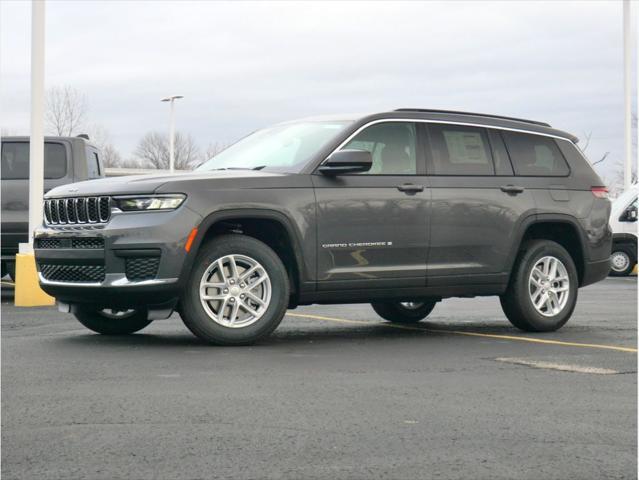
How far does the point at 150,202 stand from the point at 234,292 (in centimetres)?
92

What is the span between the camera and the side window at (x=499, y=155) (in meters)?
9.62

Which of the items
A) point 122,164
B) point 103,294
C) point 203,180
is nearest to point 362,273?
point 203,180

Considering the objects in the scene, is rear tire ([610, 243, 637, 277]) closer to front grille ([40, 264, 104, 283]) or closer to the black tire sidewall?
the black tire sidewall

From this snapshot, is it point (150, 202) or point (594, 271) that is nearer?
point (150, 202)

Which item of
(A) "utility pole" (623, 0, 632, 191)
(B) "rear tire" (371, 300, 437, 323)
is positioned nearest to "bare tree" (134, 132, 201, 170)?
(A) "utility pole" (623, 0, 632, 191)

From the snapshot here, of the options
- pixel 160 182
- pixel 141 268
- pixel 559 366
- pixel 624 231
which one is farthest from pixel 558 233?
pixel 624 231

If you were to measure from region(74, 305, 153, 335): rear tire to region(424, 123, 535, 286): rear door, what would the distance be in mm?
2466

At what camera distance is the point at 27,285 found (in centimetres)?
1247

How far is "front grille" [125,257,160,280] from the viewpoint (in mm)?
7844

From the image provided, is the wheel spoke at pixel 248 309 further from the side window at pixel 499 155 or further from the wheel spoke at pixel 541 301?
the wheel spoke at pixel 541 301

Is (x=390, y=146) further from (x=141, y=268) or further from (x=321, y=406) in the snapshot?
(x=321, y=406)

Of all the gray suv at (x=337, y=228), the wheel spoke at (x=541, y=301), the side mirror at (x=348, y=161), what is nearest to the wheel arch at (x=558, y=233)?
the gray suv at (x=337, y=228)

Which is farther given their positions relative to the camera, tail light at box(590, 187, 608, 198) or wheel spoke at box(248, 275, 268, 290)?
tail light at box(590, 187, 608, 198)

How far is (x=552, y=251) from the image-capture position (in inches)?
386
